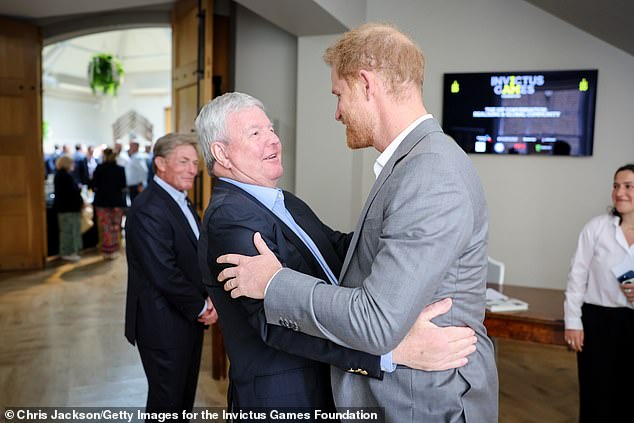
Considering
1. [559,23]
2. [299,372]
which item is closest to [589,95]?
[559,23]

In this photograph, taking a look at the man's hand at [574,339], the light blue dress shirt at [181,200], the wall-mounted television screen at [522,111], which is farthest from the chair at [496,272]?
the light blue dress shirt at [181,200]

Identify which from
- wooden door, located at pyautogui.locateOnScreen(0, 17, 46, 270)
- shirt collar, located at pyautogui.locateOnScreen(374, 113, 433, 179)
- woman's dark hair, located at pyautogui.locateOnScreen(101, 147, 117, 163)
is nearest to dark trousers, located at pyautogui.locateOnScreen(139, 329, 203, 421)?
shirt collar, located at pyautogui.locateOnScreen(374, 113, 433, 179)

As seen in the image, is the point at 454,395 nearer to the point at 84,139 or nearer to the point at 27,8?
A: the point at 27,8

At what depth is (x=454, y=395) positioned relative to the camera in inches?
50.5

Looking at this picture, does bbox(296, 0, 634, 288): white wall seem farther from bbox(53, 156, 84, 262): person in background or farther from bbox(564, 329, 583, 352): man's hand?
bbox(53, 156, 84, 262): person in background

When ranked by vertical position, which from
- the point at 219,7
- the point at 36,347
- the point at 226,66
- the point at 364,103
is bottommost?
the point at 36,347

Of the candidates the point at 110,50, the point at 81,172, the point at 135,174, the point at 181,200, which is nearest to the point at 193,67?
the point at 181,200

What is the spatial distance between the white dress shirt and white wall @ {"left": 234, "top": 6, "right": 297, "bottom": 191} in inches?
130

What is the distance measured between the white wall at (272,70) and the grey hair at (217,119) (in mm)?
4028

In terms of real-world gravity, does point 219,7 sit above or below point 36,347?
above

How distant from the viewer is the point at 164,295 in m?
2.66

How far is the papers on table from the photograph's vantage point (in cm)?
316

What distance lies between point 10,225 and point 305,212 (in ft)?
22.2

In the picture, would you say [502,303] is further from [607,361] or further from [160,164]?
[160,164]
